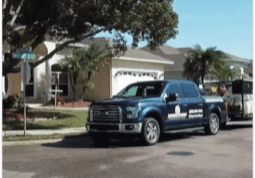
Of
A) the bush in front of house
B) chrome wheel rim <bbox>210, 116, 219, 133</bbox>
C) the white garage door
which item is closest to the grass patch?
chrome wheel rim <bbox>210, 116, 219, 133</bbox>

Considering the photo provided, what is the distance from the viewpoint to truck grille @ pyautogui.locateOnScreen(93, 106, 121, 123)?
1157 centimetres

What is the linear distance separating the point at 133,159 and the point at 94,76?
72.5 feet

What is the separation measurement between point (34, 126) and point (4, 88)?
33.7 feet

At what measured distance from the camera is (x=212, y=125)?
14648mm

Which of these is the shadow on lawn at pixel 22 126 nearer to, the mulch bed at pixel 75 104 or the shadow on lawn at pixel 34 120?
the shadow on lawn at pixel 34 120

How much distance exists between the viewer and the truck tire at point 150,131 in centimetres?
1163

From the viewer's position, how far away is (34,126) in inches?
641

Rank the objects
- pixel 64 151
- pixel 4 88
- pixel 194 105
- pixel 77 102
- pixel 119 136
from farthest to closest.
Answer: pixel 77 102
pixel 4 88
pixel 194 105
pixel 119 136
pixel 64 151

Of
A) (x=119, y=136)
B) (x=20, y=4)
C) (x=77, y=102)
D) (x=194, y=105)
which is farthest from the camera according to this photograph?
(x=77, y=102)

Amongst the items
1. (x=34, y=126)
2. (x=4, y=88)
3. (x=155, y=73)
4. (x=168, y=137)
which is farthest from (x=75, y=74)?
(x=168, y=137)

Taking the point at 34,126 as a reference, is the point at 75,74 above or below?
above

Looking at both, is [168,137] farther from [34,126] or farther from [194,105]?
[34,126]

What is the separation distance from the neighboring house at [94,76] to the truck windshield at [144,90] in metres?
12.9

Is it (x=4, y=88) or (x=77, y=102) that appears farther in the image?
(x=77, y=102)
